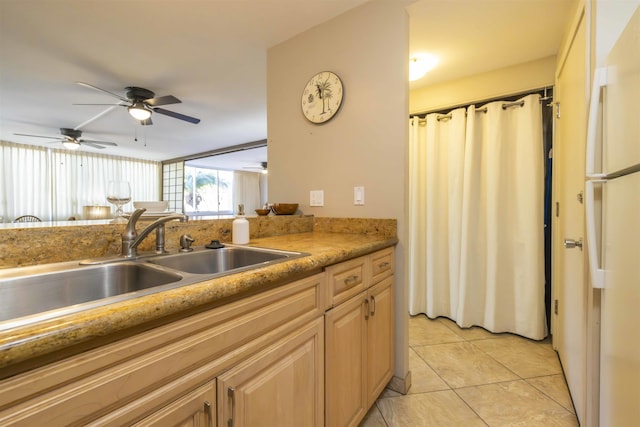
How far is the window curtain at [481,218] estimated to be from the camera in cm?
214

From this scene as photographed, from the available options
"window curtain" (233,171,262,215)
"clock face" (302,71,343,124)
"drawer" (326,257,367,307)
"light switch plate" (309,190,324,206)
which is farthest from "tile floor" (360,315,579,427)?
"window curtain" (233,171,262,215)

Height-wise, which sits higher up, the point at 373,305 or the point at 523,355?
→ the point at 373,305

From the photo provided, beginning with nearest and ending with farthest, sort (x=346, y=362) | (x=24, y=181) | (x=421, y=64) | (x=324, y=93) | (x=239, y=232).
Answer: (x=346, y=362)
(x=239, y=232)
(x=324, y=93)
(x=421, y=64)
(x=24, y=181)

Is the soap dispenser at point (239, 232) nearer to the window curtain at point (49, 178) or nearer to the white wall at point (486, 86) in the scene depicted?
the white wall at point (486, 86)

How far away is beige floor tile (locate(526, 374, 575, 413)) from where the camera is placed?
152 centimetres

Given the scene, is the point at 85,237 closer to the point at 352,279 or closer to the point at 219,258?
the point at 219,258

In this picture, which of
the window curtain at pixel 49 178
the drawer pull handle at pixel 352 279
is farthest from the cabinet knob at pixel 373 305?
the window curtain at pixel 49 178

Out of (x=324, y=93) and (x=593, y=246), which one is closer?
(x=593, y=246)

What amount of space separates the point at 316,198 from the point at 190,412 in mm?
1437

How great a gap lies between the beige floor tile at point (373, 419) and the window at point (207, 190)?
20.3 feet

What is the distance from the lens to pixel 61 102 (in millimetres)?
3266

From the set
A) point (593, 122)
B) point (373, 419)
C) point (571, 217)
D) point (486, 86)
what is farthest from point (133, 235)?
point (486, 86)

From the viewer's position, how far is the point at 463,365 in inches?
73.3

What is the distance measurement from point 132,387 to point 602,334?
1.55 m
